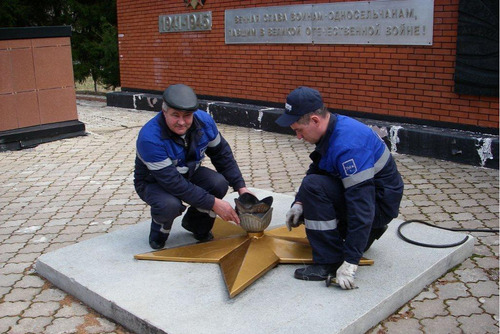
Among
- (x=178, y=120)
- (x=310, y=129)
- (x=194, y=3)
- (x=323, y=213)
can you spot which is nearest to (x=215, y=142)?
(x=178, y=120)

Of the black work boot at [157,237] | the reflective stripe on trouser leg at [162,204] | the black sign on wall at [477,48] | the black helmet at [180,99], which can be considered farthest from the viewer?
the black sign on wall at [477,48]

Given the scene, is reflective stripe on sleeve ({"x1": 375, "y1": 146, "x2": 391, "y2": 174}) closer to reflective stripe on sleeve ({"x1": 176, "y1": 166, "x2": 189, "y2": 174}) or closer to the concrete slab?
the concrete slab

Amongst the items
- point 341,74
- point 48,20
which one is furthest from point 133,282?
point 48,20

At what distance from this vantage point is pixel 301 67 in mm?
8727

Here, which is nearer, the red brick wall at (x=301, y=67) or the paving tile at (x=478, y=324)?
the paving tile at (x=478, y=324)

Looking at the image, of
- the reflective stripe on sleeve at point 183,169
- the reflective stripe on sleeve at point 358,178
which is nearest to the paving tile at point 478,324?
the reflective stripe on sleeve at point 358,178

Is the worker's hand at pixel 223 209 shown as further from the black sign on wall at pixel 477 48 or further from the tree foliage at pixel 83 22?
the tree foliage at pixel 83 22

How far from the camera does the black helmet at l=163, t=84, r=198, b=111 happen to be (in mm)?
3662

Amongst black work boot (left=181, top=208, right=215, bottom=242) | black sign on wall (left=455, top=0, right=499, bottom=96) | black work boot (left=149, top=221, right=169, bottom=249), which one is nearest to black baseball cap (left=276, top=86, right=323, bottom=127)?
black work boot (left=181, top=208, right=215, bottom=242)

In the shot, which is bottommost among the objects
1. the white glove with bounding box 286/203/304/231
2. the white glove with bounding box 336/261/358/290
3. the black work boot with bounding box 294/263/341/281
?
the black work boot with bounding box 294/263/341/281

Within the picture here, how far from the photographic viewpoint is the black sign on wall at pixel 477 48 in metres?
6.38

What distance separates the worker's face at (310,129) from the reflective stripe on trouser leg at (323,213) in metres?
0.25

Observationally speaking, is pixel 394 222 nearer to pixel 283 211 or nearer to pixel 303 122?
pixel 283 211

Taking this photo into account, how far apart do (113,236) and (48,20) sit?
45.7 ft
